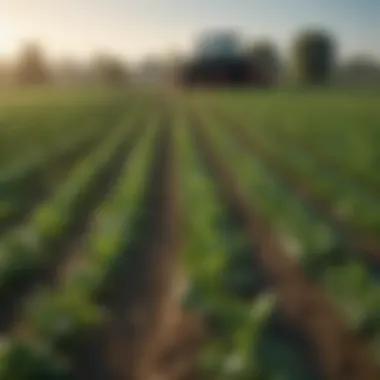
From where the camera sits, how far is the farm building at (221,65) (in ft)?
9.88

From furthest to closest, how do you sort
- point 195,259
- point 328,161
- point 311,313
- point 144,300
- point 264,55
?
point 328,161
point 264,55
point 195,259
point 144,300
point 311,313

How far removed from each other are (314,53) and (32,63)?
1.08m

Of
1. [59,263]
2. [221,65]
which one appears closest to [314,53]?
[221,65]

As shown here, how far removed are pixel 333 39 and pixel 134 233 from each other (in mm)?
1074

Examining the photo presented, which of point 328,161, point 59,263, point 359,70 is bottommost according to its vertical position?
point 328,161

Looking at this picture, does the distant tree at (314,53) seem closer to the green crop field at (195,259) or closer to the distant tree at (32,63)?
the green crop field at (195,259)

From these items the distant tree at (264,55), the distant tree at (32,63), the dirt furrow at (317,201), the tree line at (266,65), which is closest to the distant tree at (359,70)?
the tree line at (266,65)

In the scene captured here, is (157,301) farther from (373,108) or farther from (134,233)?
(373,108)

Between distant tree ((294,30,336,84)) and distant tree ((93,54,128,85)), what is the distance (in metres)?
0.67

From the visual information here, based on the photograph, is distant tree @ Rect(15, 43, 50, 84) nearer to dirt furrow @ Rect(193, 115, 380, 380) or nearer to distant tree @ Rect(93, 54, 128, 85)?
distant tree @ Rect(93, 54, 128, 85)

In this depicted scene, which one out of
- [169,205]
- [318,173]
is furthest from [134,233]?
[318,173]

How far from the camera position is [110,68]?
119 inches

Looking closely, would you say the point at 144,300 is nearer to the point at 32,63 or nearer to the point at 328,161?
the point at 32,63

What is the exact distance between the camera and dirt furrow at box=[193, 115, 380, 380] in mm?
2041
